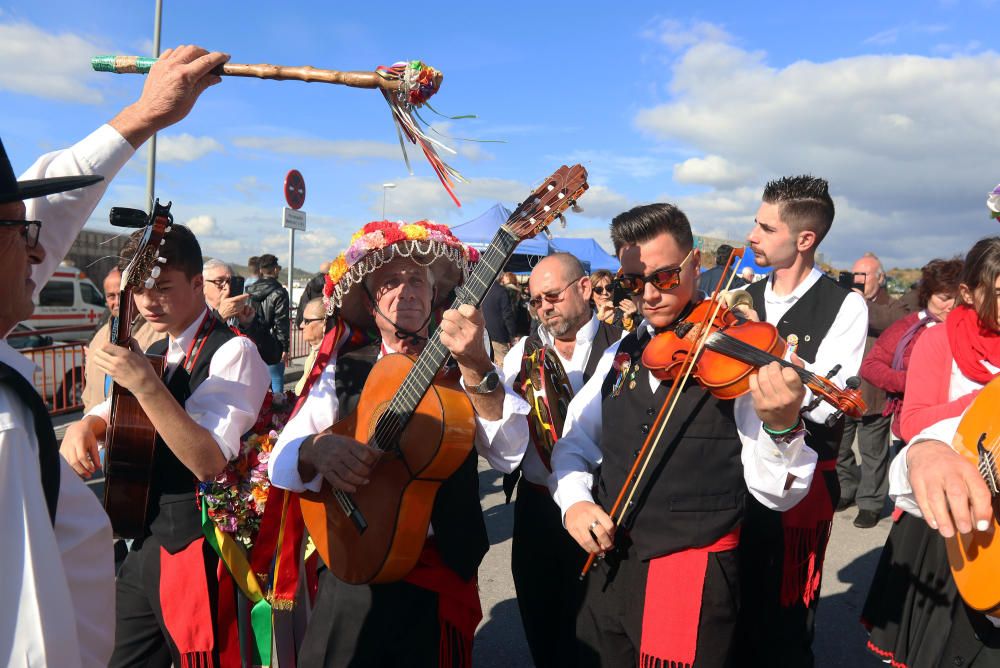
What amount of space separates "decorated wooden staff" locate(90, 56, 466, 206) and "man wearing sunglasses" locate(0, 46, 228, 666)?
4.9 inches

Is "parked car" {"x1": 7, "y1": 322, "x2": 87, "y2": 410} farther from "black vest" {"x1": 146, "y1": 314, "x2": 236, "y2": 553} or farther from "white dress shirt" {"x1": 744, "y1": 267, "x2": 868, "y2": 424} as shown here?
"white dress shirt" {"x1": 744, "y1": 267, "x2": 868, "y2": 424}

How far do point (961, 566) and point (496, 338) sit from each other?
6972mm

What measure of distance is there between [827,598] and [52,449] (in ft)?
15.0

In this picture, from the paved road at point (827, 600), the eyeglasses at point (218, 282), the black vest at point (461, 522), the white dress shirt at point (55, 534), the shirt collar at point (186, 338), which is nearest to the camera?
the white dress shirt at point (55, 534)

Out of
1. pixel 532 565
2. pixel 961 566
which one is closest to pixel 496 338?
pixel 532 565

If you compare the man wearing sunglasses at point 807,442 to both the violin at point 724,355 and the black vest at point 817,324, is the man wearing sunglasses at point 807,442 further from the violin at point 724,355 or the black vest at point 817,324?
the violin at point 724,355

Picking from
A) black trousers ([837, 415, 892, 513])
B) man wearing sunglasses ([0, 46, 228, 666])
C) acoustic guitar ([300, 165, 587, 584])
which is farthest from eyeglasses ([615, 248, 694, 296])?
black trousers ([837, 415, 892, 513])

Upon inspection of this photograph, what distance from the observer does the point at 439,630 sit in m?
2.17

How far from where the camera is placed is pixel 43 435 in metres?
1.10

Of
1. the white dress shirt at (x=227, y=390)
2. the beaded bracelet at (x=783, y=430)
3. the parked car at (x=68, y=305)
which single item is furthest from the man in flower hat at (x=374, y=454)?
the parked car at (x=68, y=305)

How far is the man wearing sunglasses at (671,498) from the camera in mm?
1981

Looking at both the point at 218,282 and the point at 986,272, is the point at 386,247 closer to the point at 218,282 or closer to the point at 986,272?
the point at 986,272

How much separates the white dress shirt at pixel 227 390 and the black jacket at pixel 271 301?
4.69 m

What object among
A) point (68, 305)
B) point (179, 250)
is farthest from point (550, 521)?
point (68, 305)
